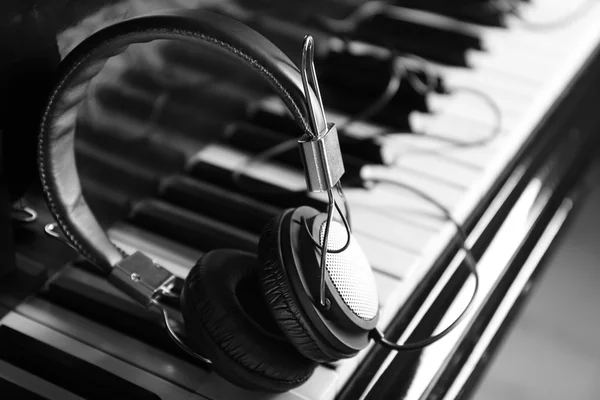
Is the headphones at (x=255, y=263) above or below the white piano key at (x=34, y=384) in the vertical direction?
above

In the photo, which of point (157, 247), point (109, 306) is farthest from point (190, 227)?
point (109, 306)

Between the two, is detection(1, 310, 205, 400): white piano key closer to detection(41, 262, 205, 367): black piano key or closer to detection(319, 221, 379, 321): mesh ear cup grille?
detection(41, 262, 205, 367): black piano key

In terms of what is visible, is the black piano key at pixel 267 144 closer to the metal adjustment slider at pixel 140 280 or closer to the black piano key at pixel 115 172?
the black piano key at pixel 115 172

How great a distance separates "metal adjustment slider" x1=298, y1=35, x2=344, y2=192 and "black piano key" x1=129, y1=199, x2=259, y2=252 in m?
0.34

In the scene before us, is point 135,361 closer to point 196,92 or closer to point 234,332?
point 234,332

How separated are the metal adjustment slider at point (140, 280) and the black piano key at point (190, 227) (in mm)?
164

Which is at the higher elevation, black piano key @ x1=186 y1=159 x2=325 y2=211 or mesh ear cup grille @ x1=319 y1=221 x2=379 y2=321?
black piano key @ x1=186 y1=159 x2=325 y2=211

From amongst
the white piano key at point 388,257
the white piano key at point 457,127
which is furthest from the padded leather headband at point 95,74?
the white piano key at point 457,127

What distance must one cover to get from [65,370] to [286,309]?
0.26m

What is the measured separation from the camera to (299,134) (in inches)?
49.2

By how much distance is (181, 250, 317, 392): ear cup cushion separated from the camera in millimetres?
787

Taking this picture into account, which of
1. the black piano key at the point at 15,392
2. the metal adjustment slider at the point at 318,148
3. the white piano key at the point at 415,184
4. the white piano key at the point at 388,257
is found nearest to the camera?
the metal adjustment slider at the point at 318,148

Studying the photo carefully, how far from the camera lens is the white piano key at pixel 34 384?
2.71ft

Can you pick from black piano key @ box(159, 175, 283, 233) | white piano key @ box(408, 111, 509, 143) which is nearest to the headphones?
black piano key @ box(159, 175, 283, 233)
